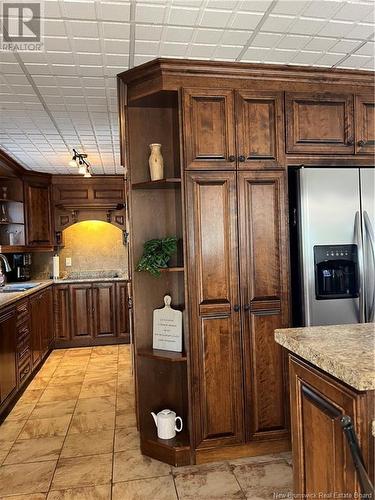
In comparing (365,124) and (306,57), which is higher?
(306,57)

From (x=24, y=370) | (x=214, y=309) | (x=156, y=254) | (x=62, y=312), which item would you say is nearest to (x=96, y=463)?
(x=214, y=309)

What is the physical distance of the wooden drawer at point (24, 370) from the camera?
140 inches

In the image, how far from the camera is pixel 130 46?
6.74 ft

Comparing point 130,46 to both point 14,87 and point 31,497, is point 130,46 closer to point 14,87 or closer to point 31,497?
point 14,87

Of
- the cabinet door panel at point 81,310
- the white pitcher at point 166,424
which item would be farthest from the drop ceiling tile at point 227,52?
the cabinet door panel at point 81,310

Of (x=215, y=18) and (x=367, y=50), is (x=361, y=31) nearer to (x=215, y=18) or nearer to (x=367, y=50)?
(x=367, y=50)

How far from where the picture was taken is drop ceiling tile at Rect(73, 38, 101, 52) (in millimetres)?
1971

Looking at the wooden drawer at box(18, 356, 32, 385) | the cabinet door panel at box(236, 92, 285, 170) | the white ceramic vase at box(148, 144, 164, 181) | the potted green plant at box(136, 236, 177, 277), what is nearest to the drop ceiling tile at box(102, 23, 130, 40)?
the white ceramic vase at box(148, 144, 164, 181)

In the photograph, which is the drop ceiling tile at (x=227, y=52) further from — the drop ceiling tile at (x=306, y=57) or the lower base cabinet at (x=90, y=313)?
the lower base cabinet at (x=90, y=313)

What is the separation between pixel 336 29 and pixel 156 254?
163 centimetres

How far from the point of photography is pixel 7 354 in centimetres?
319

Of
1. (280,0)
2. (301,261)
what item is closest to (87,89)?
(280,0)

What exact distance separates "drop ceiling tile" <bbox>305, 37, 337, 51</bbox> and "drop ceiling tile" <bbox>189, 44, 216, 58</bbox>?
56cm
